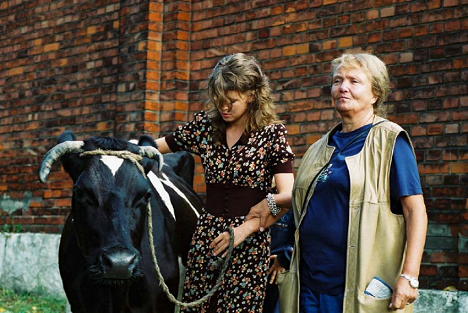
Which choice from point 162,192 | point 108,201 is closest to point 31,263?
point 162,192

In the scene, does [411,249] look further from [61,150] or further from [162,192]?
[162,192]

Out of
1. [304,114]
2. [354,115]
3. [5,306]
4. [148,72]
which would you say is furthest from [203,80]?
[354,115]

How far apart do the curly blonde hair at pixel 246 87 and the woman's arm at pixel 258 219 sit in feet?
1.01

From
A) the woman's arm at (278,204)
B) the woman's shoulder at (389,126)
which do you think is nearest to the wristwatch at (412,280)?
the woman's shoulder at (389,126)

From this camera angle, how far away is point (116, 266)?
4.08 meters

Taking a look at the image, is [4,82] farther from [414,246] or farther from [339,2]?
[414,246]

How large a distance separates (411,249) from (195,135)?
1446 millimetres

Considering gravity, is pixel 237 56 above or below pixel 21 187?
above

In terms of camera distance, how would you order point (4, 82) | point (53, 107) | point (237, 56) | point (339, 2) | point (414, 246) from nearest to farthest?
1. point (414, 246)
2. point (237, 56)
3. point (339, 2)
4. point (53, 107)
5. point (4, 82)

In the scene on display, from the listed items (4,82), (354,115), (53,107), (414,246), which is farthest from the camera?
(4,82)

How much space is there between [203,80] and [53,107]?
2.32 m

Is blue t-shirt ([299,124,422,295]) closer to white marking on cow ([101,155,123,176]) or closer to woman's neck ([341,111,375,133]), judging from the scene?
woman's neck ([341,111,375,133])

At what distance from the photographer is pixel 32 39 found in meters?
9.91

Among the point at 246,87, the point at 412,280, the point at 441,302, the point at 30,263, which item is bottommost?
the point at 30,263
